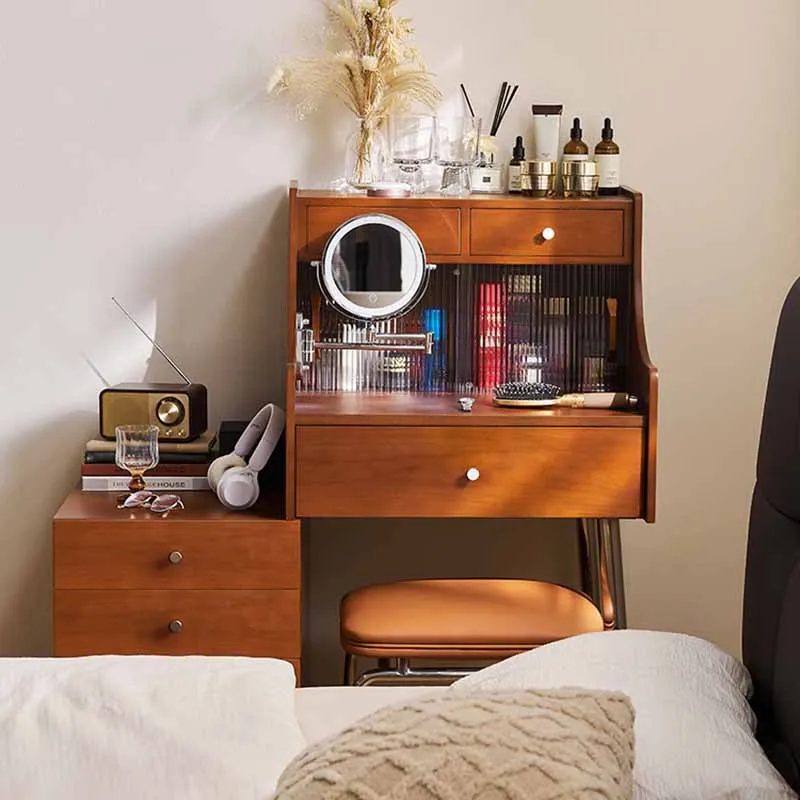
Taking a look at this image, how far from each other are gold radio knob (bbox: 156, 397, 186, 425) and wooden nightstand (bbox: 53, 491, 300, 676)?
0.94 ft

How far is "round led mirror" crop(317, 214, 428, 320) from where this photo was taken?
2.84 meters

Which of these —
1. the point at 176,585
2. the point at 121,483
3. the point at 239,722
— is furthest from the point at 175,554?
the point at 239,722

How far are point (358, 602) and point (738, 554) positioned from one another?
1010 mm

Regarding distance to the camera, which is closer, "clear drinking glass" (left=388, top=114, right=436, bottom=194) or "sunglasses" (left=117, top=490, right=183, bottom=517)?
"sunglasses" (left=117, top=490, right=183, bottom=517)

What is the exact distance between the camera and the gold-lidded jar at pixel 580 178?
9.64 feet

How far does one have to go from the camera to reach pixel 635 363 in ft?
9.42

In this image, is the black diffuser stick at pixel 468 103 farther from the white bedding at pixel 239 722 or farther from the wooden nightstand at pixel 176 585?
the white bedding at pixel 239 722

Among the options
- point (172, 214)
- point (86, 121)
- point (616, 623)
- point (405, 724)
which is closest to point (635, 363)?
point (616, 623)

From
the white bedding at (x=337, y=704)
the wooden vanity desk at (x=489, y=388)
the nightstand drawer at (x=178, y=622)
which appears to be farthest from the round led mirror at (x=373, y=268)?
the white bedding at (x=337, y=704)

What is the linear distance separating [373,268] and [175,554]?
692 mm

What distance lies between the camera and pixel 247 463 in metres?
2.82

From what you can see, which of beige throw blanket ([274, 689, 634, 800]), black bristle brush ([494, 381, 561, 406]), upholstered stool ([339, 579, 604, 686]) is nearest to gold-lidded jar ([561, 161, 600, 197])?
black bristle brush ([494, 381, 561, 406])

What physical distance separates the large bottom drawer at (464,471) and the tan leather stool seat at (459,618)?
0.51 ft

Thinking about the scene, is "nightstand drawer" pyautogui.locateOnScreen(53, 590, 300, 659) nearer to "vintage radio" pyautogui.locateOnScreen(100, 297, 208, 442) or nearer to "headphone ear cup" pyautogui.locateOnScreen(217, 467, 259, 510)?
"headphone ear cup" pyautogui.locateOnScreen(217, 467, 259, 510)
